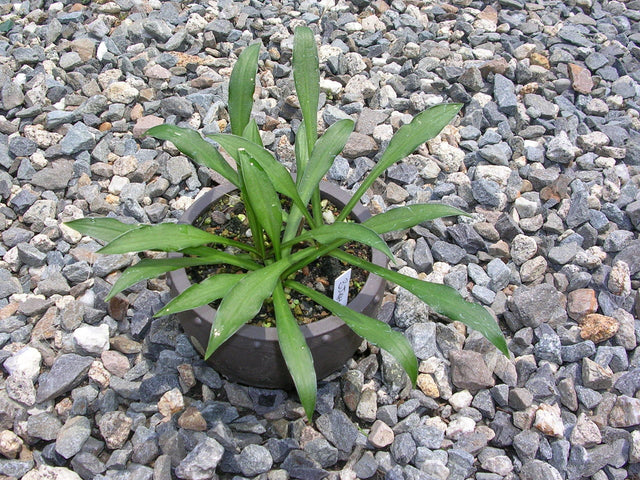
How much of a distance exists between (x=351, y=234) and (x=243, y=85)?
0.55 meters

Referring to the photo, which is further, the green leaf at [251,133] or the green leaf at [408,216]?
the green leaf at [251,133]

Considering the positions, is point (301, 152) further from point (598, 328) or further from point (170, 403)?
point (598, 328)

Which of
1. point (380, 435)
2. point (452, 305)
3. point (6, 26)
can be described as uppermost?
point (6, 26)

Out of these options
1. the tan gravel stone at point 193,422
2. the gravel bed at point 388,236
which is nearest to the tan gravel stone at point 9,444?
the gravel bed at point 388,236

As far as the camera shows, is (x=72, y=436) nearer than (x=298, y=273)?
Yes

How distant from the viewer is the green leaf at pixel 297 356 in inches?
50.6

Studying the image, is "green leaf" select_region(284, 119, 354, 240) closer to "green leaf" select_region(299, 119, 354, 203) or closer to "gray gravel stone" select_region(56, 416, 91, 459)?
"green leaf" select_region(299, 119, 354, 203)

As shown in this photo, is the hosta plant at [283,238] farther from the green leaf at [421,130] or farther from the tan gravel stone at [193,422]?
the tan gravel stone at [193,422]

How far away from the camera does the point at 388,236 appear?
2020 millimetres

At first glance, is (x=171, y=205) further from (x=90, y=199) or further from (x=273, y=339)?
(x=273, y=339)

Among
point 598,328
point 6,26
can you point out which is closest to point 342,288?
point 598,328

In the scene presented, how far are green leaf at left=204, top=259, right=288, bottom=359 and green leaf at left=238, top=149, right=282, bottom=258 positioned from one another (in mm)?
133

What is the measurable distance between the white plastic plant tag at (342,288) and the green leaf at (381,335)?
2.0 inches

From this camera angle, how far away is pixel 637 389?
1.69 m
